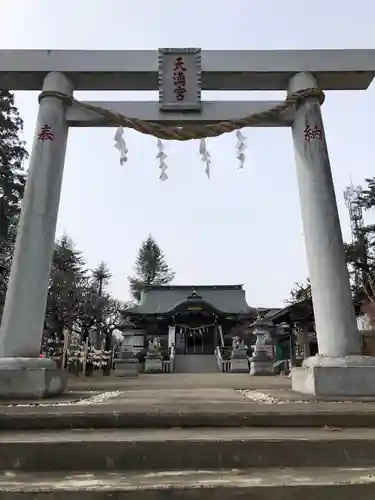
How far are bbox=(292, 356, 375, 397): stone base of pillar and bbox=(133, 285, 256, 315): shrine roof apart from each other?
30.9m

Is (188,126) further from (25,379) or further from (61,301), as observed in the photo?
(61,301)

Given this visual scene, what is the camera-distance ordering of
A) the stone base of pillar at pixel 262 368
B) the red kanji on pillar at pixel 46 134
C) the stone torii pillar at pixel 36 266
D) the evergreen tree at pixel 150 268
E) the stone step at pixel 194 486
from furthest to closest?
the evergreen tree at pixel 150 268
the stone base of pillar at pixel 262 368
the red kanji on pillar at pixel 46 134
the stone torii pillar at pixel 36 266
the stone step at pixel 194 486

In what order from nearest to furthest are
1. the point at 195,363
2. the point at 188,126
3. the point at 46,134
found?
the point at 46,134 < the point at 188,126 < the point at 195,363

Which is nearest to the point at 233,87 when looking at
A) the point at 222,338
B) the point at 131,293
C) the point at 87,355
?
the point at 87,355

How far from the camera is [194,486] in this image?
2.40 meters

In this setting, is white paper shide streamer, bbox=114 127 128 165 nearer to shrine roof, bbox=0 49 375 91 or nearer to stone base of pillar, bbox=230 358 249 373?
shrine roof, bbox=0 49 375 91

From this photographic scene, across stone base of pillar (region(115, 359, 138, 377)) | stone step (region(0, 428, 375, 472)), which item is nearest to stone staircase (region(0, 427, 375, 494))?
stone step (region(0, 428, 375, 472))

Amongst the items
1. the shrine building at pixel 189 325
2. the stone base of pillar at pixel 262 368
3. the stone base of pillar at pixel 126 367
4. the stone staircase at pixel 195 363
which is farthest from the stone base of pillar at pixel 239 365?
the shrine building at pixel 189 325

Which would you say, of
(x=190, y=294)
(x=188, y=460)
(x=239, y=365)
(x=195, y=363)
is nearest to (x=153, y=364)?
(x=239, y=365)

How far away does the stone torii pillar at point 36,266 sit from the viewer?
16.9ft

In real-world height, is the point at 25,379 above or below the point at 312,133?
below

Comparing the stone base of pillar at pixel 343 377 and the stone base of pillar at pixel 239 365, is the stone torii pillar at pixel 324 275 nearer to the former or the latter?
the stone base of pillar at pixel 343 377

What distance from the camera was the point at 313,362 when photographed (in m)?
5.62

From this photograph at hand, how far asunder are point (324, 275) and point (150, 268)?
50845 mm
